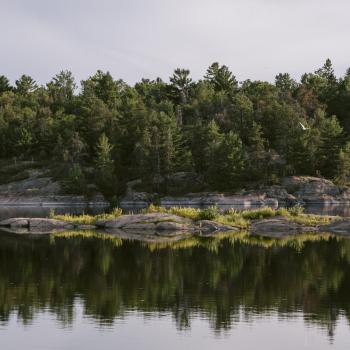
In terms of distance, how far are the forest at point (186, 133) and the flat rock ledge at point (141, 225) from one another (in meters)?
55.0

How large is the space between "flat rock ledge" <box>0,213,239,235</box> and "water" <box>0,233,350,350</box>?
12.4 meters

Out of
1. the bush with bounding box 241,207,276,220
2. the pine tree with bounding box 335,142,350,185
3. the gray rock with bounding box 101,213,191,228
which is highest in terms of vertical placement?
the pine tree with bounding box 335,142,350,185

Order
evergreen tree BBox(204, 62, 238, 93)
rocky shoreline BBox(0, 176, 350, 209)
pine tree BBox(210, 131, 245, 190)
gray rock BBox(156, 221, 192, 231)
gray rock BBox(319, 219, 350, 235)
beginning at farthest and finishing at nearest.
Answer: evergreen tree BBox(204, 62, 238, 93) → pine tree BBox(210, 131, 245, 190) → rocky shoreline BBox(0, 176, 350, 209) → gray rock BBox(156, 221, 192, 231) → gray rock BBox(319, 219, 350, 235)

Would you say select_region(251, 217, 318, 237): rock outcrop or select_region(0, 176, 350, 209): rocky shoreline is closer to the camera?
select_region(251, 217, 318, 237): rock outcrop

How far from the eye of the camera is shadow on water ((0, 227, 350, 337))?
21828 mm

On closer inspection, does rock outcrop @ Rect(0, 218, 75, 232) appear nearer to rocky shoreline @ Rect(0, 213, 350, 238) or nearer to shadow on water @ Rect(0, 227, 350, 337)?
rocky shoreline @ Rect(0, 213, 350, 238)

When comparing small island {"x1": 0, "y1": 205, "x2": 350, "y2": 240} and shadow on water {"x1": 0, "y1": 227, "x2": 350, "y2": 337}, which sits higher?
small island {"x1": 0, "y1": 205, "x2": 350, "y2": 240}

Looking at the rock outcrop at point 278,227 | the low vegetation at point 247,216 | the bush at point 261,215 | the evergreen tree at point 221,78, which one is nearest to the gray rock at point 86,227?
the low vegetation at point 247,216

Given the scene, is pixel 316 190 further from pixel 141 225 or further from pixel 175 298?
pixel 175 298

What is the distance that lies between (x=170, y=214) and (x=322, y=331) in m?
36.1

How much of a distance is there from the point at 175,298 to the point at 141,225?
2957cm

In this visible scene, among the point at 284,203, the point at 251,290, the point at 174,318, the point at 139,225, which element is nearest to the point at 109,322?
the point at 174,318

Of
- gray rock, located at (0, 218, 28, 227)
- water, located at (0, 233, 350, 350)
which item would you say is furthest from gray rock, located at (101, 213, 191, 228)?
water, located at (0, 233, 350, 350)

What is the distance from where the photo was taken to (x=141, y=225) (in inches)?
2099
